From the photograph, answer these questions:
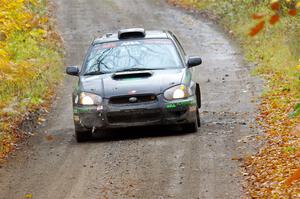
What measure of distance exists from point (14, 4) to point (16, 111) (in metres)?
5.34

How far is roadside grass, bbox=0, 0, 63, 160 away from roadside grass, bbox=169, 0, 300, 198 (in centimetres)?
436

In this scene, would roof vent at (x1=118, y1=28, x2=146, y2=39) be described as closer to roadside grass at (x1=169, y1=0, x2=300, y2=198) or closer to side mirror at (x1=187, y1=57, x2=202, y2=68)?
side mirror at (x1=187, y1=57, x2=202, y2=68)

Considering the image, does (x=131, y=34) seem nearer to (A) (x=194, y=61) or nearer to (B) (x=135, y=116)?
(A) (x=194, y=61)

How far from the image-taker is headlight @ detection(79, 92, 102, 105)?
454 inches

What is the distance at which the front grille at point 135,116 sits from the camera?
11.4 meters

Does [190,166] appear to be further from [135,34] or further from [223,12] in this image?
[223,12]

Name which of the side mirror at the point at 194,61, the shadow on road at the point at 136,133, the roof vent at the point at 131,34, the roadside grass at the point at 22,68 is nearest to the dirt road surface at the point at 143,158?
the shadow on road at the point at 136,133

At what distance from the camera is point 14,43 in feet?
80.8

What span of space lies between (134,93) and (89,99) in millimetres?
755

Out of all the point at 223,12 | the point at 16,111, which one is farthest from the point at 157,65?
the point at 223,12

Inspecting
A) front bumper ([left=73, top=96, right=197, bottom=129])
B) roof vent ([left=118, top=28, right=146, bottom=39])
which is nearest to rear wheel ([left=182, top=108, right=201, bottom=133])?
front bumper ([left=73, top=96, right=197, bottom=129])

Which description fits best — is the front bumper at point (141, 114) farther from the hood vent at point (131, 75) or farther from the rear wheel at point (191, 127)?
the hood vent at point (131, 75)

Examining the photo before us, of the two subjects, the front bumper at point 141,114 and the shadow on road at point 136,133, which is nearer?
the front bumper at point 141,114

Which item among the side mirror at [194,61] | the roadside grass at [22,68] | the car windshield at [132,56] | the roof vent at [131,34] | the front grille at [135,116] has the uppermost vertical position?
the roof vent at [131,34]
